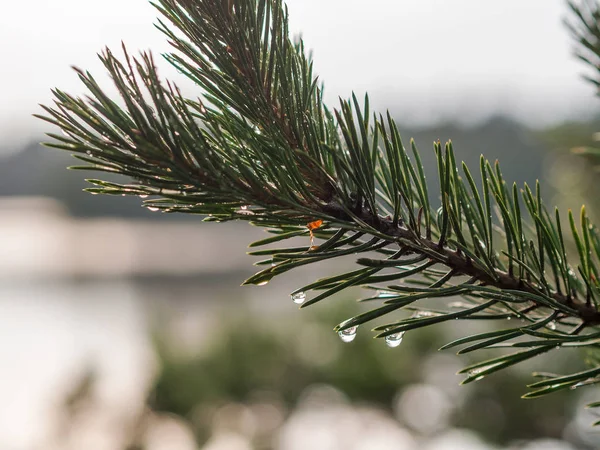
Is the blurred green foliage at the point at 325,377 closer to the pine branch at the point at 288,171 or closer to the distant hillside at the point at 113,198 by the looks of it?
the pine branch at the point at 288,171

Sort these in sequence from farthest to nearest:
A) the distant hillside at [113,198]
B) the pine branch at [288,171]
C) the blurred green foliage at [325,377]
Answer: the distant hillside at [113,198] → the blurred green foliage at [325,377] → the pine branch at [288,171]

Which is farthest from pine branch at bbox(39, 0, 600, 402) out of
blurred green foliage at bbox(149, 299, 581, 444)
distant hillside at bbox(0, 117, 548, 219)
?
distant hillside at bbox(0, 117, 548, 219)

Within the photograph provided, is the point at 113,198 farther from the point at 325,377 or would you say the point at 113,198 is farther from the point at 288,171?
the point at 288,171

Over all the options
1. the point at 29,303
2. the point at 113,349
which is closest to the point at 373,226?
the point at 113,349

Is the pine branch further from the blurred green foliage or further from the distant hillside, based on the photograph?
the distant hillside

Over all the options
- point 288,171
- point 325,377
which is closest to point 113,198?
point 325,377

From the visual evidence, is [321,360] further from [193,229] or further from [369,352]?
[193,229]

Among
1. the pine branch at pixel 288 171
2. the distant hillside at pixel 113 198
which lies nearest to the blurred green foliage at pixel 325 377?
the pine branch at pixel 288 171
